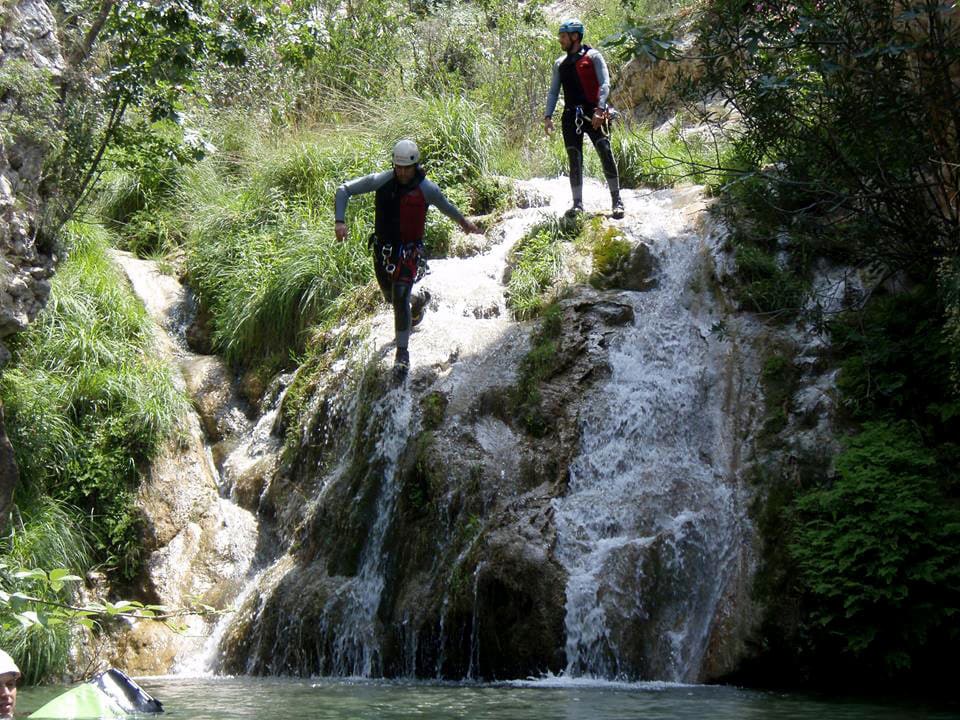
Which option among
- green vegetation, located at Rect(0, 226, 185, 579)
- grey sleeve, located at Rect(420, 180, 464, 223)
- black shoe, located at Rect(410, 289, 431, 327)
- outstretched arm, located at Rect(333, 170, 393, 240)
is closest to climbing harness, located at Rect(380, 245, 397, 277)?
outstretched arm, located at Rect(333, 170, 393, 240)

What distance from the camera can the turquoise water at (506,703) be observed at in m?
5.74

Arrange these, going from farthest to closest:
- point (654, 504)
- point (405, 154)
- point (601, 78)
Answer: point (601, 78)
point (405, 154)
point (654, 504)

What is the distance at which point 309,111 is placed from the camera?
1623 cm

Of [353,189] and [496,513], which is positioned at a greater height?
[353,189]

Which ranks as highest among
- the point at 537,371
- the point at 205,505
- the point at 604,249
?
the point at 604,249

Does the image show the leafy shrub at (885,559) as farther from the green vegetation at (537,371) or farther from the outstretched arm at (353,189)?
the outstretched arm at (353,189)

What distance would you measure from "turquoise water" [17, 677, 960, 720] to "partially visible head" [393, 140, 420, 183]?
12.5ft

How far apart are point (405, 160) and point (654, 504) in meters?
3.23

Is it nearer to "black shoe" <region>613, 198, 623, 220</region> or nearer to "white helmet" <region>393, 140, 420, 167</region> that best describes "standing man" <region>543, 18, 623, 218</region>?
"black shoe" <region>613, 198, 623, 220</region>

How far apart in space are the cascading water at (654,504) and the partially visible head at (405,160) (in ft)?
7.36

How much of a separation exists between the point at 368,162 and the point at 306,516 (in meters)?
5.65

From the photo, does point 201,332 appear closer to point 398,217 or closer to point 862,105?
point 398,217

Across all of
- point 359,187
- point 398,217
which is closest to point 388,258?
point 398,217

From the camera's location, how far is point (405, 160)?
28.3 ft
